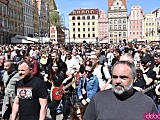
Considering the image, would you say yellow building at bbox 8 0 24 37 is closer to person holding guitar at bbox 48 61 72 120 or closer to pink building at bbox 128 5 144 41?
pink building at bbox 128 5 144 41

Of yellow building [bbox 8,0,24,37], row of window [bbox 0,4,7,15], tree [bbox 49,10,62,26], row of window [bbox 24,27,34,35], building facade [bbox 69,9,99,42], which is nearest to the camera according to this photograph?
row of window [bbox 0,4,7,15]

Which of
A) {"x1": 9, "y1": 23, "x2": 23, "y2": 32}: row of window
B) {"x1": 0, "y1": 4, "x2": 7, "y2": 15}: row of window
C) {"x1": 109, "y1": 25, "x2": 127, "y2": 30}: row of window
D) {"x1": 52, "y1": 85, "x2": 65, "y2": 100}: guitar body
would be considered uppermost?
{"x1": 109, "y1": 25, "x2": 127, "y2": 30}: row of window

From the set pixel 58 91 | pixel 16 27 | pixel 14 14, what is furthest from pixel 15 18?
pixel 58 91

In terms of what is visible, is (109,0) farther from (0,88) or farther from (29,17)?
(0,88)

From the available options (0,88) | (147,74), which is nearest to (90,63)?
(147,74)

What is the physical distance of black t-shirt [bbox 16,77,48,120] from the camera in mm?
4612

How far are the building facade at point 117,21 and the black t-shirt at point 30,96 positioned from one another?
105 metres

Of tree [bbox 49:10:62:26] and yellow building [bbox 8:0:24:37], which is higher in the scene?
tree [bbox 49:10:62:26]

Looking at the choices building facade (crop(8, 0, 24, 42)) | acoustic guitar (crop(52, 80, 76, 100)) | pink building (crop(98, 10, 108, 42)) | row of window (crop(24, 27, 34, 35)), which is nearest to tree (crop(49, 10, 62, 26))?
row of window (crop(24, 27, 34, 35))

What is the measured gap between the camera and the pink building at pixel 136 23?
101875mm

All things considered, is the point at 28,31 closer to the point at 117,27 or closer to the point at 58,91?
the point at 117,27

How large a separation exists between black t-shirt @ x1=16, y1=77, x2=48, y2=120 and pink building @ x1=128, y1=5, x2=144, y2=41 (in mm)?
98065

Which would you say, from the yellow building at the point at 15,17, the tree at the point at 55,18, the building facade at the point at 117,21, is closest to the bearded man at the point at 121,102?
the yellow building at the point at 15,17

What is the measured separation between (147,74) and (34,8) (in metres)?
88.4
